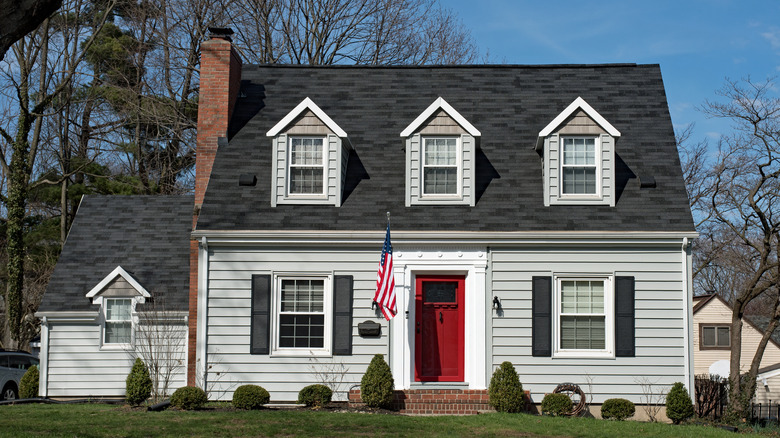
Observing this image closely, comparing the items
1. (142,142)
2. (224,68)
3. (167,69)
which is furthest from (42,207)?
(224,68)

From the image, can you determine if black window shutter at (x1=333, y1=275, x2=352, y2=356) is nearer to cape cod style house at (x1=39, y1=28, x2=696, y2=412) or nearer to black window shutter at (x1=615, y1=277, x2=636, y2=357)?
cape cod style house at (x1=39, y1=28, x2=696, y2=412)

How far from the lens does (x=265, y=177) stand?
16938 millimetres

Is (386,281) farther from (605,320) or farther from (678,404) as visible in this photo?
(678,404)

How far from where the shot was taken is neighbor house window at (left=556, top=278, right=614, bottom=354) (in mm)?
15656

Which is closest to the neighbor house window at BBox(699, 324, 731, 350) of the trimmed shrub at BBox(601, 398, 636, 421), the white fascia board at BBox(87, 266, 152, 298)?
the trimmed shrub at BBox(601, 398, 636, 421)

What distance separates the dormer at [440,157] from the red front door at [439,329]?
1.72 meters

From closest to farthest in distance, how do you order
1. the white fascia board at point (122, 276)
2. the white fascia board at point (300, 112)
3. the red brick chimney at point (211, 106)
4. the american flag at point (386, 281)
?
the american flag at point (386, 281) → the white fascia board at point (300, 112) → the red brick chimney at point (211, 106) → the white fascia board at point (122, 276)

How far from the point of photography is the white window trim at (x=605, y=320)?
15523 mm

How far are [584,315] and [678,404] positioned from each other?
92.8 inches

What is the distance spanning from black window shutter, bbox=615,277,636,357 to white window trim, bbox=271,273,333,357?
18.4ft

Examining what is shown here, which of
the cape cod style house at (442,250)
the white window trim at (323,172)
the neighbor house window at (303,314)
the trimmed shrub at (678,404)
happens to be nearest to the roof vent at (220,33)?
the cape cod style house at (442,250)

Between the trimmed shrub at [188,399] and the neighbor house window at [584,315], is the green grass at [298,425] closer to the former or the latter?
the trimmed shrub at [188,399]

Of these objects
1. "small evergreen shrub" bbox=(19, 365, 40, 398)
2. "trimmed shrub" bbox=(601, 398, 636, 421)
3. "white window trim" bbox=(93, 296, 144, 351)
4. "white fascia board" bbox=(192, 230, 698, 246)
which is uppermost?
"white fascia board" bbox=(192, 230, 698, 246)

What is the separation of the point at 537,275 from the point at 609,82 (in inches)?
224
